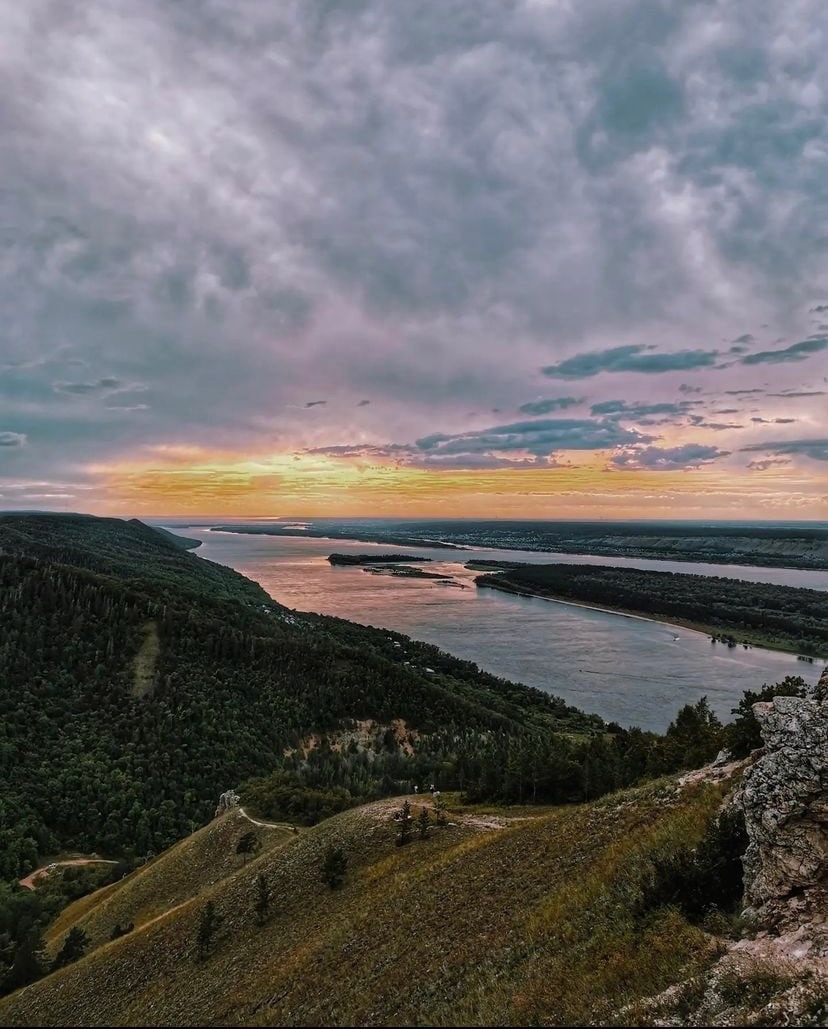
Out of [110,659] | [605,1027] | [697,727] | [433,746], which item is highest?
[605,1027]

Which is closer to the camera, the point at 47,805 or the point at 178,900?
the point at 178,900

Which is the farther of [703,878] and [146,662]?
[146,662]

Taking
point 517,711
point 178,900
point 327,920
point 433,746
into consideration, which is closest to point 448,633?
point 517,711

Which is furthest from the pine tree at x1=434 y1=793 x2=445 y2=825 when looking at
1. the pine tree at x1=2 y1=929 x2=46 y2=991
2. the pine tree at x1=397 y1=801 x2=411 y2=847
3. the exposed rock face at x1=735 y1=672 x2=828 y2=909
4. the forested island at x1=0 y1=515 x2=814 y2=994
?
the pine tree at x1=2 y1=929 x2=46 y2=991

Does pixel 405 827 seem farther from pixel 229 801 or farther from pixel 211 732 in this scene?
pixel 211 732

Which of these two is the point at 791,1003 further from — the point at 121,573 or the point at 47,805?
the point at 121,573

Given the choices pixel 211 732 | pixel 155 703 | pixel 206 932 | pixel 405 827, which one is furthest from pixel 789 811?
pixel 155 703

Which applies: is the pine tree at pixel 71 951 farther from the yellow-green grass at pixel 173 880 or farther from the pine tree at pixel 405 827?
the pine tree at pixel 405 827
